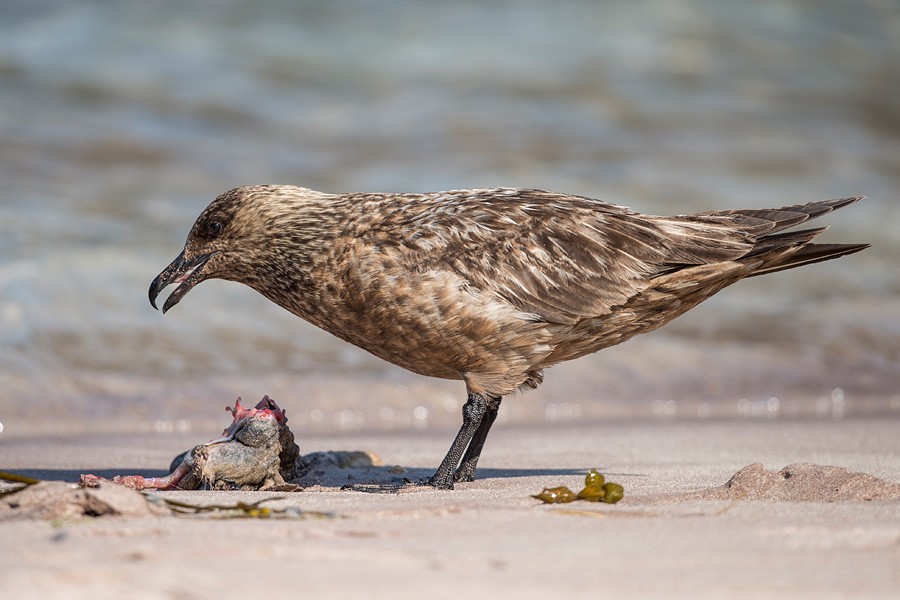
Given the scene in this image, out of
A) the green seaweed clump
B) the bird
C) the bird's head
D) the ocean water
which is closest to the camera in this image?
the green seaweed clump

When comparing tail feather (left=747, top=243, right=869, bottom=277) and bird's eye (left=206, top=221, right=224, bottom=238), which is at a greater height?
bird's eye (left=206, top=221, right=224, bottom=238)

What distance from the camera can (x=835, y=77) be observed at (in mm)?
14336

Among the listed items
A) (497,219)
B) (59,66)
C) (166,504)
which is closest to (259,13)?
(59,66)

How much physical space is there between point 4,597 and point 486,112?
1093 centimetres

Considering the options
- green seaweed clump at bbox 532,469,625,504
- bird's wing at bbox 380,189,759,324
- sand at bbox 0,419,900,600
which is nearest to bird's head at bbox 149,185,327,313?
bird's wing at bbox 380,189,759,324

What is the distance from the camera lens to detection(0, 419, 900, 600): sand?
8.82 feet

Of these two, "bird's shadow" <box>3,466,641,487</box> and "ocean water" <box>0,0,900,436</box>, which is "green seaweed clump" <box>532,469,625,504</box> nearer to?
"bird's shadow" <box>3,466,641,487</box>

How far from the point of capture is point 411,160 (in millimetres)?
11766

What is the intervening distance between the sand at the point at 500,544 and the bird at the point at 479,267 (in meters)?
0.61

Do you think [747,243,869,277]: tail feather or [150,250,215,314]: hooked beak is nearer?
[747,243,869,277]: tail feather

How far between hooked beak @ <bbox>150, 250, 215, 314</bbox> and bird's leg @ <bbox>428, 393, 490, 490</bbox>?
1.44m

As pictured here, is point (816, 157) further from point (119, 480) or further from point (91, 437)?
point (119, 480)

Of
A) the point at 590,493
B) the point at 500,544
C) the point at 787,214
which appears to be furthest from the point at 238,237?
the point at 500,544

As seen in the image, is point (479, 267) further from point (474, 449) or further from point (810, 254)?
point (810, 254)
